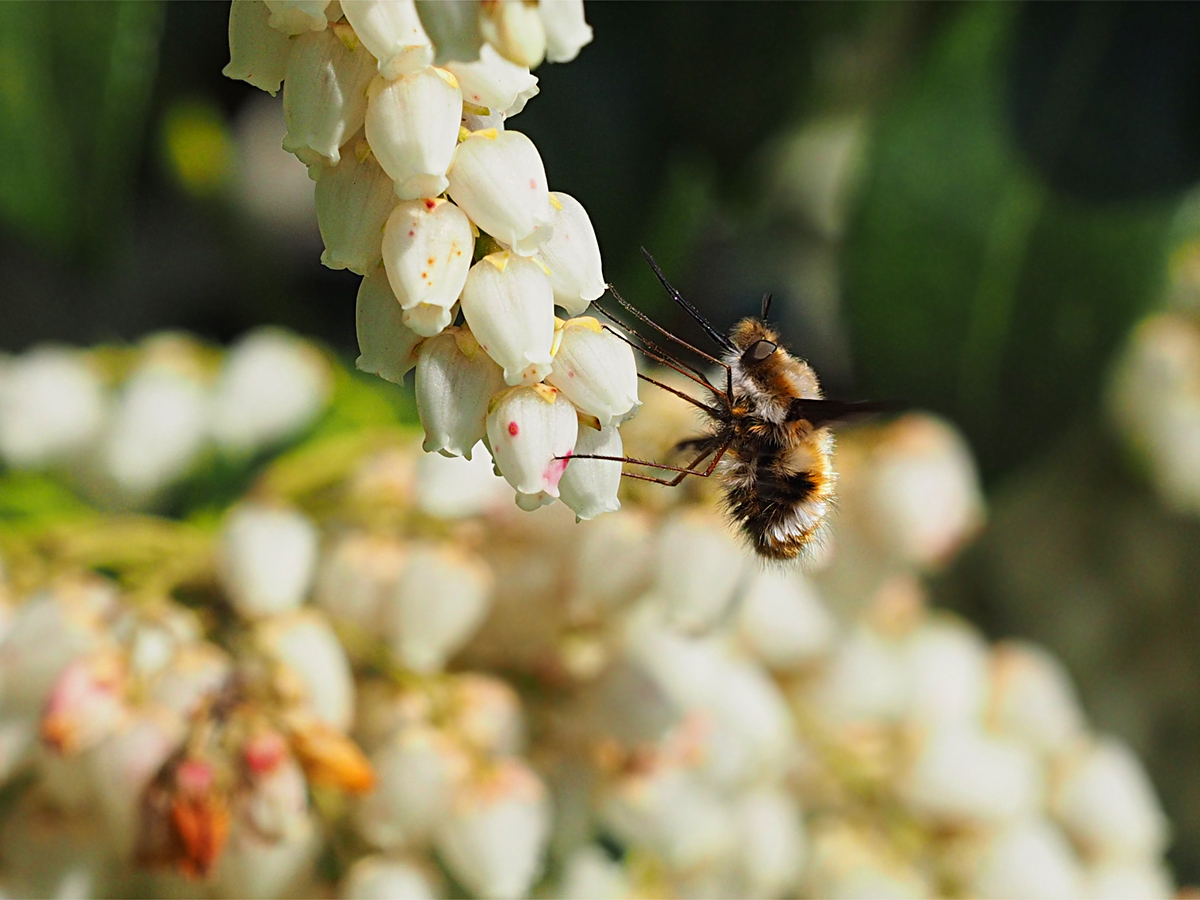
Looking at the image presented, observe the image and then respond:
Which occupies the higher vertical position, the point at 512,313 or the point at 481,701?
the point at 512,313

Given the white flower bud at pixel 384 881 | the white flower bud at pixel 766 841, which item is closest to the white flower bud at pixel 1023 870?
the white flower bud at pixel 766 841

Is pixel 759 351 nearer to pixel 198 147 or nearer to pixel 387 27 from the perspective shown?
pixel 387 27

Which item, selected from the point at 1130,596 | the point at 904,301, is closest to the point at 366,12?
the point at 904,301

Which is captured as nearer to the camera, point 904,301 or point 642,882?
point 642,882

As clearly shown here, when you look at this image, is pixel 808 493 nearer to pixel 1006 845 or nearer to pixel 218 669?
pixel 218 669

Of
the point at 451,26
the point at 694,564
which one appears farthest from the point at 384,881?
the point at 451,26
